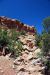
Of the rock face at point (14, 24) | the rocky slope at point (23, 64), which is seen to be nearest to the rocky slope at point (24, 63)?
the rocky slope at point (23, 64)

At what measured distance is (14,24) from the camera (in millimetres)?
29688

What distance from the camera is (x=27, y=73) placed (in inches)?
596

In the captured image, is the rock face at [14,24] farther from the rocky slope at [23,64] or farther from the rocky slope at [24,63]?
the rocky slope at [23,64]

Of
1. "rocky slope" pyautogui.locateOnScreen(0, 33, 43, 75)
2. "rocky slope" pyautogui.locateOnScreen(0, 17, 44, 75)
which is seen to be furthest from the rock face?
"rocky slope" pyautogui.locateOnScreen(0, 33, 43, 75)

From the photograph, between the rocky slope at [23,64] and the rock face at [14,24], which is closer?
the rocky slope at [23,64]

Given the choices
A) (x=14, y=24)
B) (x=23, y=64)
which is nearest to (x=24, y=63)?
(x=23, y=64)

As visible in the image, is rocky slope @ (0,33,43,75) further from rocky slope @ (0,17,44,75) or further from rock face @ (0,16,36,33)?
rock face @ (0,16,36,33)

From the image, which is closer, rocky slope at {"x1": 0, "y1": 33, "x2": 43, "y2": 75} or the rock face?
rocky slope at {"x1": 0, "y1": 33, "x2": 43, "y2": 75}

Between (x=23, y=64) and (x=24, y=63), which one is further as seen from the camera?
(x=24, y=63)

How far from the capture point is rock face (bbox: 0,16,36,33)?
2905cm

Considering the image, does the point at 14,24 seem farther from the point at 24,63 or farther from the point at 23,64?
the point at 23,64

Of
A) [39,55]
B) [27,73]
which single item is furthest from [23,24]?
[27,73]

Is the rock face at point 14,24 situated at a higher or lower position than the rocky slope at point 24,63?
higher

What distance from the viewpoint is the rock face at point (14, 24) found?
1144 inches
